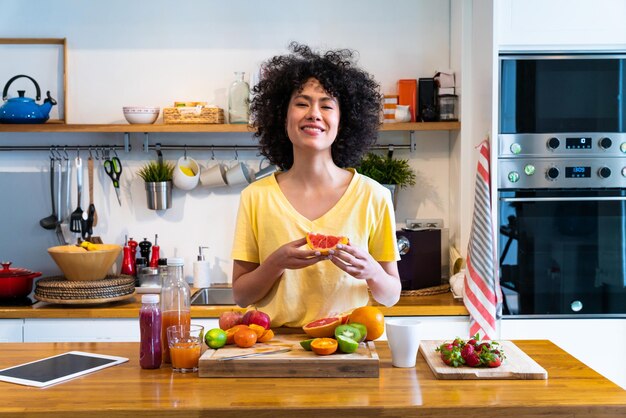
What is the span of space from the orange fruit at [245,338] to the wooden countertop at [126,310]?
1372 millimetres

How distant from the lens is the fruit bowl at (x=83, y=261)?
3479 mm

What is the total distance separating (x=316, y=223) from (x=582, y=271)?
1.65m

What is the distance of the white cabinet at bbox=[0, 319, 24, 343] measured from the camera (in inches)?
134

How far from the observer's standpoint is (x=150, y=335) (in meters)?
2.00

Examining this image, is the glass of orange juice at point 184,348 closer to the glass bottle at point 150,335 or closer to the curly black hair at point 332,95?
the glass bottle at point 150,335

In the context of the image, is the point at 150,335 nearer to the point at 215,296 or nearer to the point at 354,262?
the point at 354,262

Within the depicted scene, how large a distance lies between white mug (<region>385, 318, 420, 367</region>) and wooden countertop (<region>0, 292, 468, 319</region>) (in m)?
1.37

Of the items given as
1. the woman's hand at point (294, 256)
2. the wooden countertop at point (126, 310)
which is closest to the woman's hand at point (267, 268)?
the woman's hand at point (294, 256)

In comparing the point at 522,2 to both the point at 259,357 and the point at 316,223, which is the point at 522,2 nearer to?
the point at 316,223

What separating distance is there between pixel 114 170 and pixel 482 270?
188cm

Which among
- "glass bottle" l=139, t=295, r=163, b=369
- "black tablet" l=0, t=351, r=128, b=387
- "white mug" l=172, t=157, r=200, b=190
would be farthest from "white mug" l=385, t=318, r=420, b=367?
"white mug" l=172, t=157, r=200, b=190

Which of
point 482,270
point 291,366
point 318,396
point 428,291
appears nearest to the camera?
point 318,396

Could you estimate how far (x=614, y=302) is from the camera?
3447mm

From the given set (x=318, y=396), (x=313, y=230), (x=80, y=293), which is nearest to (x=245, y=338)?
(x=318, y=396)
